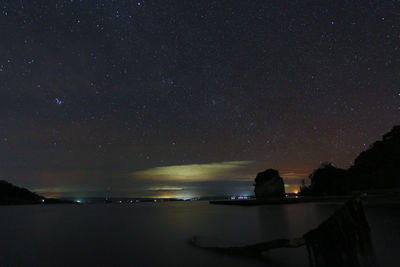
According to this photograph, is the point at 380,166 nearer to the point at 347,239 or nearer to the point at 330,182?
the point at 330,182

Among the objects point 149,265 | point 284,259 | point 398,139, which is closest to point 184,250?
point 149,265

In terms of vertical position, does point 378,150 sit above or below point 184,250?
above

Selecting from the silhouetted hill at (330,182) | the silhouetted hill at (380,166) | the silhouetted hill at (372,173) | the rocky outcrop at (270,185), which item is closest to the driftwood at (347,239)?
the silhouetted hill at (372,173)

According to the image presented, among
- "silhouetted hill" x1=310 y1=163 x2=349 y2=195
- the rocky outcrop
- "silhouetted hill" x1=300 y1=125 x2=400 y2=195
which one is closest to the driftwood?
"silhouetted hill" x1=300 y1=125 x2=400 y2=195

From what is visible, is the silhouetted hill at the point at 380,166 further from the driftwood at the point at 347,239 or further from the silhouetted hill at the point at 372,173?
the driftwood at the point at 347,239

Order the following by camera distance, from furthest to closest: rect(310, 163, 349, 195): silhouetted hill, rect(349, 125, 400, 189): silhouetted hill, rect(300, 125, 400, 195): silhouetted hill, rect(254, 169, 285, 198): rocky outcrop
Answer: rect(254, 169, 285, 198): rocky outcrop < rect(310, 163, 349, 195): silhouetted hill < rect(300, 125, 400, 195): silhouetted hill < rect(349, 125, 400, 189): silhouetted hill

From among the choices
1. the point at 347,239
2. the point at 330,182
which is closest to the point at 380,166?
the point at 330,182

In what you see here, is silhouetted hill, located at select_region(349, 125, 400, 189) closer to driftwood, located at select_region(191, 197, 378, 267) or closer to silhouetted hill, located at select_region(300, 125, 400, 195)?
silhouetted hill, located at select_region(300, 125, 400, 195)

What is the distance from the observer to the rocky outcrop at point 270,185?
11294 centimetres

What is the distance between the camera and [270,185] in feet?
374

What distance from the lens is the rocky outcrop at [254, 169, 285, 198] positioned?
11294 cm

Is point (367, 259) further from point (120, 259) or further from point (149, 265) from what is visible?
point (120, 259)

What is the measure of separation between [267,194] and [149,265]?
109011mm

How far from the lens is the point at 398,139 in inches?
3027
